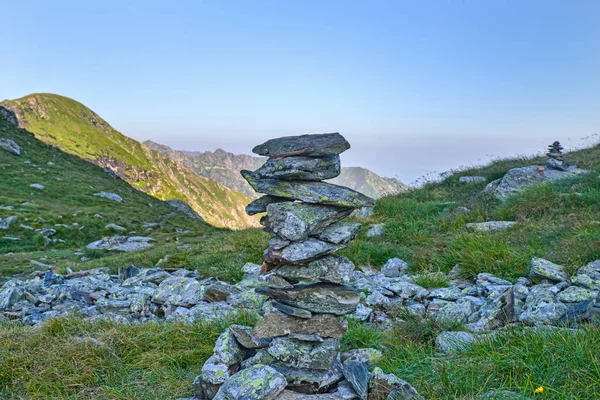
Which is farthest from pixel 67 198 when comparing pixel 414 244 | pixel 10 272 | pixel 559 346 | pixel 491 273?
pixel 559 346

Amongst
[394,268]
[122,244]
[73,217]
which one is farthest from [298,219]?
[73,217]

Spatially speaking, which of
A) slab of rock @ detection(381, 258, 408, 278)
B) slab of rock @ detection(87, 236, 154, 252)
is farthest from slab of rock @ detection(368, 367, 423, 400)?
slab of rock @ detection(87, 236, 154, 252)

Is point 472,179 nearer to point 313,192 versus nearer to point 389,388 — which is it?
point 313,192

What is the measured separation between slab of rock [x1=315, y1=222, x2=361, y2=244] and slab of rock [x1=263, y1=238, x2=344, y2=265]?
84mm

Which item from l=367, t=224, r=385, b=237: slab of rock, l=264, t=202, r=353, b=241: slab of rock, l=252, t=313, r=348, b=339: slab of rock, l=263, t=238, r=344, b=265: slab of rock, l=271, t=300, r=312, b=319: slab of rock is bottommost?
l=367, t=224, r=385, b=237: slab of rock

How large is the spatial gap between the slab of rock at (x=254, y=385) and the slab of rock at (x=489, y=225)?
34.8ft

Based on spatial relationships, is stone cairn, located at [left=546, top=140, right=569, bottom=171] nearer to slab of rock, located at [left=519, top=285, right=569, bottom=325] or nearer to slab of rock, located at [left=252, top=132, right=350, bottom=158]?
slab of rock, located at [left=519, top=285, right=569, bottom=325]

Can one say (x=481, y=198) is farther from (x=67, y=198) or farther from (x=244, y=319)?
(x=67, y=198)

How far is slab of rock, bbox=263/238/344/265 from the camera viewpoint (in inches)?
189

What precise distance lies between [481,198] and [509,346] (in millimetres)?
14585

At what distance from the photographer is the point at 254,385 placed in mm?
4266

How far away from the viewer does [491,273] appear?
9.45 meters

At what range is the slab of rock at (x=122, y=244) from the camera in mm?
21422

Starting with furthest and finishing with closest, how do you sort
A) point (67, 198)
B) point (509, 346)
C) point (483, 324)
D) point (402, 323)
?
point (67, 198), point (402, 323), point (483, 324), point (509, 346)
